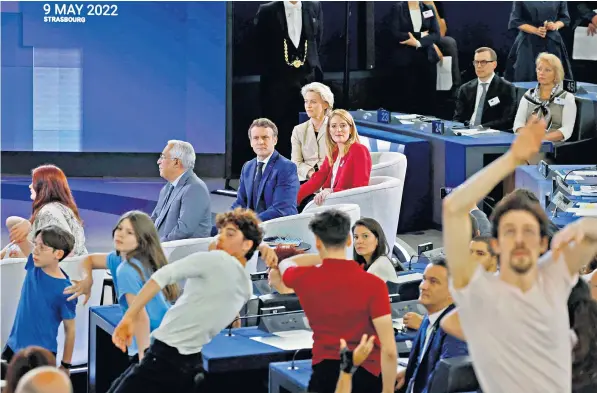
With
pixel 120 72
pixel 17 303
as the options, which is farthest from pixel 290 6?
pixel 17 303

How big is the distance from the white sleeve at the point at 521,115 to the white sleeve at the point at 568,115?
330 mm

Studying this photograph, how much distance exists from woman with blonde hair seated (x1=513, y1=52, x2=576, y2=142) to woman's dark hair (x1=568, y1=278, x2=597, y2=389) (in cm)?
503

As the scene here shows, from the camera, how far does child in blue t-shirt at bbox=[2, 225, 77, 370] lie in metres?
5.67

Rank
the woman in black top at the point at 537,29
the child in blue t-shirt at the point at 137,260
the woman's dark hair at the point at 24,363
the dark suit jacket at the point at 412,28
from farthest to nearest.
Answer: the dark suit jacket at the point at 412,28 < the woman in black top at the point at 537,29 < the child in blue t-shirt at the point at 137,260 < the woman's dark hair at the point at 24,363

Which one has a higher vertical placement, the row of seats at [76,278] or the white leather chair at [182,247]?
the white leather chair at [182,247]

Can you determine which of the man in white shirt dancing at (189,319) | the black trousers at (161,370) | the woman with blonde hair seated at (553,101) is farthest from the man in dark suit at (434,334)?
the woman with blonde hair seated at (553,101)

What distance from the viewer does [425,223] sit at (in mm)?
9781

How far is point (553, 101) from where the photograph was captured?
926 cm

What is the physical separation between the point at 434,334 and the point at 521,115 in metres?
5.27

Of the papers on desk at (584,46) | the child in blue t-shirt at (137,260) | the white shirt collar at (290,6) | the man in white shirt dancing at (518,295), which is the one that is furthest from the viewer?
the papers on desk at (584,46)

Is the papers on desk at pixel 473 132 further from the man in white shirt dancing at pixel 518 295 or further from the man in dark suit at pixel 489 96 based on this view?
the man in white shirt dancing at pixel 518 295

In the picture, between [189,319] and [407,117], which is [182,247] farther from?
[407,117]

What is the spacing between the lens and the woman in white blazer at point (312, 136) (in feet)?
27.8

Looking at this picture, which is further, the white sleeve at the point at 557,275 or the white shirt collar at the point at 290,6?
the white shirt collar at the point at 290,6
